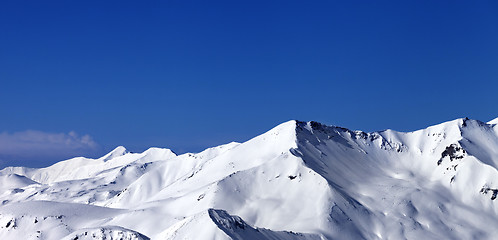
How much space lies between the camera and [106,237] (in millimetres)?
116688

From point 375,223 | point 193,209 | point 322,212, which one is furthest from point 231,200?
point 375,223

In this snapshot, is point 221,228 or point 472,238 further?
point 472,238

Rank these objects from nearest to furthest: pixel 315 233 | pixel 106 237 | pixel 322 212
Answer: pixel 106 237
pixel 315 233
pixel 322 212

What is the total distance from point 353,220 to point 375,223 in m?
8.28

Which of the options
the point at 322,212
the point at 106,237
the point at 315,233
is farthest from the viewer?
the point at 322,212

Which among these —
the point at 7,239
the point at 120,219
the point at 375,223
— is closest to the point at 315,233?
the point at 375,223

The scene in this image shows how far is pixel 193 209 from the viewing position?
634 ft

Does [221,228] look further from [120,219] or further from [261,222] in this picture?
[120,219]

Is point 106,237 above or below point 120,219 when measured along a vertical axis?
below

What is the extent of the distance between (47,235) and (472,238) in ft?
441

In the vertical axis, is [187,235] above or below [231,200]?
below

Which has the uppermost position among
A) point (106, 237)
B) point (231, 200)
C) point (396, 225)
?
point (231, 200)

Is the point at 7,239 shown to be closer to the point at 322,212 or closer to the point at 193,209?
the point at 193,209

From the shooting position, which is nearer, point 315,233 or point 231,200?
point 315,233
